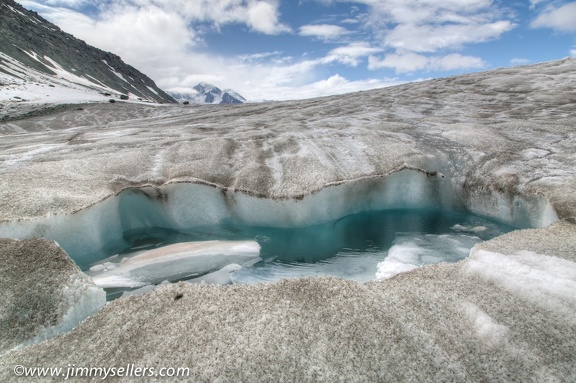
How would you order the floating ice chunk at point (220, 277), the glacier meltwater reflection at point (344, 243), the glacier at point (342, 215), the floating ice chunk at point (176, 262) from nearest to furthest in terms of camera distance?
1. the glacier at point (342, 215)
2. the floating ice chunk at point (220, 277)
3. the floating ice chunk at point (176, 262)
4. the glacier meltwater reflection at point (344, 243)

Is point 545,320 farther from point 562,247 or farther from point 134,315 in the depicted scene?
point 134,315

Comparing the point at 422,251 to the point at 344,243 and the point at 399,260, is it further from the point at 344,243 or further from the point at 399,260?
the point at 344,243

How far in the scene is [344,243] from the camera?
10664 millimetres

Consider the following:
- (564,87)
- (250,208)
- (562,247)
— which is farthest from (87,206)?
(564,87)

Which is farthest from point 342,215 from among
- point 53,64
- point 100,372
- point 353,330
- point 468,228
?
point 53,64

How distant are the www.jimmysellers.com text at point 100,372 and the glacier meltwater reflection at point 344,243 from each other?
3.89m

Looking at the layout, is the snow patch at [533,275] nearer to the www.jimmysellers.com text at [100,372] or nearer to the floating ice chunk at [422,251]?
the floating ice chunk at [422,251]

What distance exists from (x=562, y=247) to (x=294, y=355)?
5363 millimetres

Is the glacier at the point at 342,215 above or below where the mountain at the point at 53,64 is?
below

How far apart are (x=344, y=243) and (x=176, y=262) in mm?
4755

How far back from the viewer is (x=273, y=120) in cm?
1898

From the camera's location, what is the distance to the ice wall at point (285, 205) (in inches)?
389

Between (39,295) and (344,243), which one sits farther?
(344,243)

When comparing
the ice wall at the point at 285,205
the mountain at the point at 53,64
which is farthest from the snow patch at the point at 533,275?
the mountain at the point at 53,64
